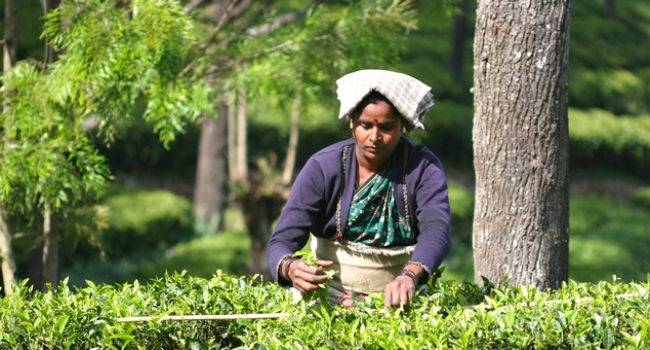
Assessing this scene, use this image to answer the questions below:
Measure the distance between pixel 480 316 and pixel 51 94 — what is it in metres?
3.34

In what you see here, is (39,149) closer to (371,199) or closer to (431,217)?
(371,199)

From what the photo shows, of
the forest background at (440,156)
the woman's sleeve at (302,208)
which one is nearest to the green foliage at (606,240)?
the forest background at (440,156)

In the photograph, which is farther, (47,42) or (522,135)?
(47,42)

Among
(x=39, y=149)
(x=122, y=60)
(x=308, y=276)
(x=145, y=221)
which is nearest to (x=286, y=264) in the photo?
(x=308, y=276)

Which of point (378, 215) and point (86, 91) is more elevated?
point (86, 91)

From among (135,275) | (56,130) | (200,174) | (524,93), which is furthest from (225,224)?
(524,93)

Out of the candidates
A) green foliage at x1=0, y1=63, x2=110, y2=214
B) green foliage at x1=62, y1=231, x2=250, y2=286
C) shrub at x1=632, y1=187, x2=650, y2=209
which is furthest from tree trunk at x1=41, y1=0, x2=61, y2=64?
shrub at x1=632, y1=187, x2=650, y2=209

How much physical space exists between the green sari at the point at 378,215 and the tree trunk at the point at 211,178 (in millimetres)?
10547

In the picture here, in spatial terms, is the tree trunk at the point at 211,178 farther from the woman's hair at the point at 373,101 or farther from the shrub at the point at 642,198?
the woman's hair at the point at 373,101

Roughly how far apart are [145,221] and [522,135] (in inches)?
352

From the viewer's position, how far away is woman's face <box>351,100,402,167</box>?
4.36 m

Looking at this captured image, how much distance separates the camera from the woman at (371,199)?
4.38 metres

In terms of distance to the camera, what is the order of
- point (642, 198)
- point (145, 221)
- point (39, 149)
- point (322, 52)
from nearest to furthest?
1. point (39, 149)
2. point (322, 52)
3. point (145, 221)
4. point (642, 198)

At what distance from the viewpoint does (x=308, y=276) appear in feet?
13.6
